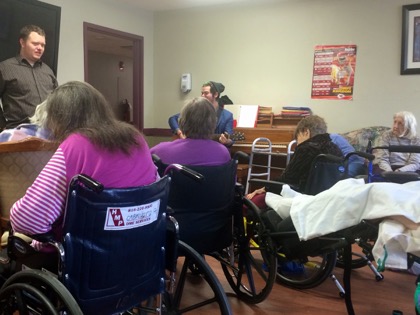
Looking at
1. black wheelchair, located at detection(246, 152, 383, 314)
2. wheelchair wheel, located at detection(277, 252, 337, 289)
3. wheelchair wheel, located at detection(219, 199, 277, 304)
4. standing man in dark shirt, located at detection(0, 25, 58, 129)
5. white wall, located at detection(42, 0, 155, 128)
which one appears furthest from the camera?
white wall, located at detection(42, 0, 155, 128)

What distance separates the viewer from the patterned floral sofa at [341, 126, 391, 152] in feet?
13.2

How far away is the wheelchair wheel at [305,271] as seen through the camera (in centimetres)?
215

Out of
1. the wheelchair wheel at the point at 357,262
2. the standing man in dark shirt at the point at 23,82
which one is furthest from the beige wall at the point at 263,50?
the wheelchair wheel at the point at 357,262

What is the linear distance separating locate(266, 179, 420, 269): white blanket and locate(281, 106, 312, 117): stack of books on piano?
9.21 ft

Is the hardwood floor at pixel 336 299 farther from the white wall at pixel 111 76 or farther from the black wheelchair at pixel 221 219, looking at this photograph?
the white wall at pixel 111 76

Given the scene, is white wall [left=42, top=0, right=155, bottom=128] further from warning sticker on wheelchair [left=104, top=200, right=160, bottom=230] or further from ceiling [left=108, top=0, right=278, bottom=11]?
warning sticker on wheelchair [left=104, top=200, right=160, bottom=230]

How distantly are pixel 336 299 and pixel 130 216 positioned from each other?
4.97 feet

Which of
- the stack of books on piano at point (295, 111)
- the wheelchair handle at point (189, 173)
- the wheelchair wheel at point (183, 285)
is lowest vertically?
the wheelchair wheel at point (183, 285)

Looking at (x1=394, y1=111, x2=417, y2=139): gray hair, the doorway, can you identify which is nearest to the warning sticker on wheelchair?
(x1=394, y1=111, x2=417, y2=139): gray hair

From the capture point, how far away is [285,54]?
183 inches

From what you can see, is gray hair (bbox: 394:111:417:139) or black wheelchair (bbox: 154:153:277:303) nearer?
black wheelchair (bbox: 154:153:277:303)

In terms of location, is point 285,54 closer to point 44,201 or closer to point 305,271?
point 305,271

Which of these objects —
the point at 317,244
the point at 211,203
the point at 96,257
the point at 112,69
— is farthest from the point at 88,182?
the point at 112,69

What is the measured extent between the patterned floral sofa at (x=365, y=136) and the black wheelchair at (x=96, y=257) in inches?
128
